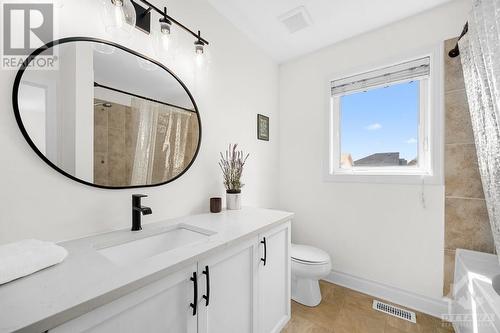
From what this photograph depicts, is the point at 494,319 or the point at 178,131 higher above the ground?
the point at 178,131

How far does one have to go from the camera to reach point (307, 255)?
5.63ft

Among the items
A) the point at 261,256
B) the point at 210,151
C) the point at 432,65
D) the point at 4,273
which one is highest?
the point at 432,65

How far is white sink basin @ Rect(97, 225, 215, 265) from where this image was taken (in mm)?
921

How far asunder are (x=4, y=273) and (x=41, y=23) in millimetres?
961

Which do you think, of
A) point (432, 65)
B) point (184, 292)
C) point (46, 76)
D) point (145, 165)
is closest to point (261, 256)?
point (184, 292)

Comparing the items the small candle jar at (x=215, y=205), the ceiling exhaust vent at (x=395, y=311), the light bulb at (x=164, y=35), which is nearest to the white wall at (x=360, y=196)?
the ceiling exhaust vent at (x=395, y=311)

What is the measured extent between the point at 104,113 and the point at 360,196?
2.02 metres

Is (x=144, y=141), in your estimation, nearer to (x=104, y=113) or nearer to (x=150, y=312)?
(x=104, y=113)

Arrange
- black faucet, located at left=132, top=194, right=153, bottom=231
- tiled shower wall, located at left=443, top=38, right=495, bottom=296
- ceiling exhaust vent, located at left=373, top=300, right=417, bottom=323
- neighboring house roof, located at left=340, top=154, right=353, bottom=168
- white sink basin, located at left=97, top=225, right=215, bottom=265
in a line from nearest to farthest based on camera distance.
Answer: white sink basin, located at left=97, top=225, right=215, bottom=265
black faucet, located at left=132, top=194, right=153, bottom=231
tiled shower wall, located at left=443, top=38, right=495, bottom=296
ceiling exhaust vent, located at left=373, top=300, right=417, bottom=323
neighboring house roof, located at left=340, top=154, right=353, bottom=168

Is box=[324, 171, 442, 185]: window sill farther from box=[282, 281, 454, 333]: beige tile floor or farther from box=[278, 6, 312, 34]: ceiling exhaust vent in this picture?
box=[278, 6, 312, 34]: ceiling exhaust vent

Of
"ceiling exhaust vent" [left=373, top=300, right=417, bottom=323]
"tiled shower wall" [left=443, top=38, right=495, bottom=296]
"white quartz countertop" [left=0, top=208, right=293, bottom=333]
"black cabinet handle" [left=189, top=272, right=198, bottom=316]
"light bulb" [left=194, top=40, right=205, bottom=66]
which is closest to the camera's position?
"white quartz countertop" [left=0, top=208, right=293, bottom=333]

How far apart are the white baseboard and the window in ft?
3.03

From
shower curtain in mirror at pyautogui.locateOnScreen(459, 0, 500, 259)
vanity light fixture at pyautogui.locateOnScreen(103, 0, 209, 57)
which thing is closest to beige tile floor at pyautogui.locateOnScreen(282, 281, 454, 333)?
shower curtain in mirror at pyautogui.locateOnScreen(459, 0, 500, 259)

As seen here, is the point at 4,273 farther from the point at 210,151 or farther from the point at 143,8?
the point at 143,8
